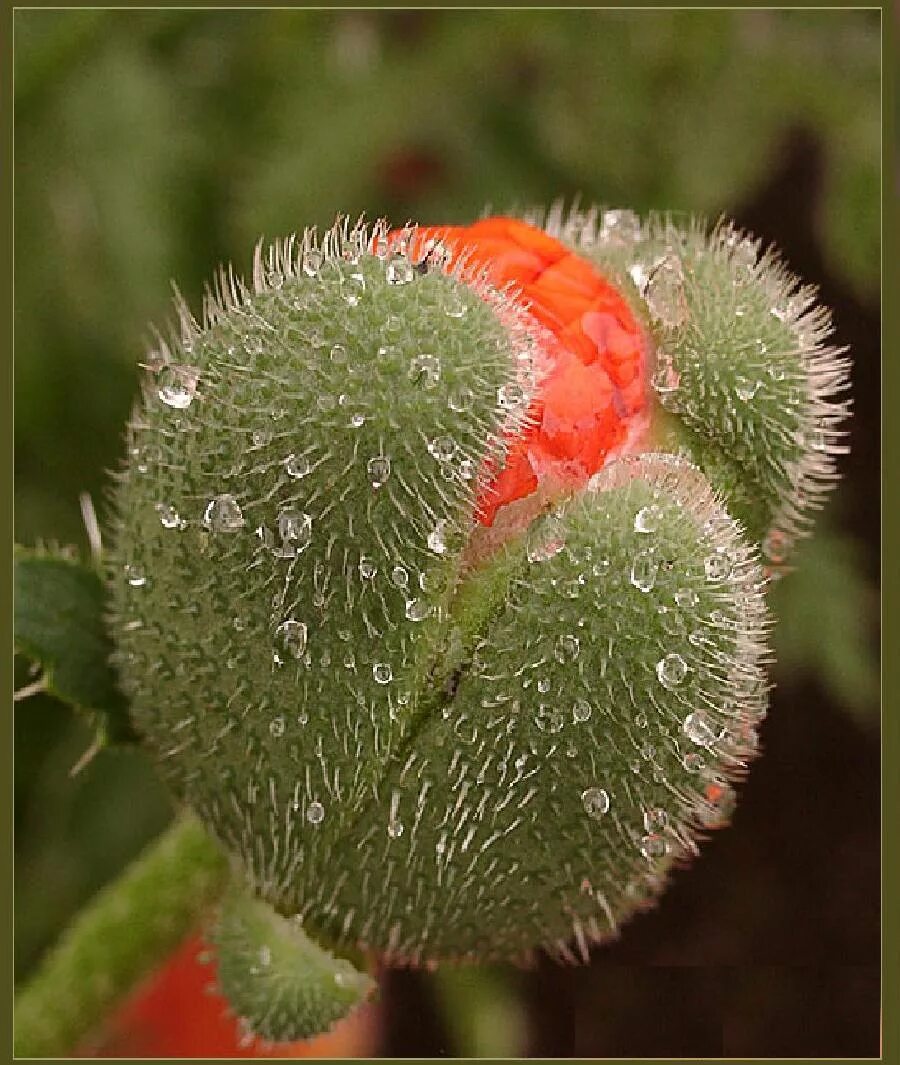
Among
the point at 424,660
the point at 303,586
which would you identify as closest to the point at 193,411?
the point at 303,586

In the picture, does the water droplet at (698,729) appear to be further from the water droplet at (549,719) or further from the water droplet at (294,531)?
the water droplet at (294,531)

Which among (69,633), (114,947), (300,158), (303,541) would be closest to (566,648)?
(303,541)

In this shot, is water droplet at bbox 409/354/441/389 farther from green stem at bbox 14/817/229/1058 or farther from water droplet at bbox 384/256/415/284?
green stem at bbox 14/817/229/1058

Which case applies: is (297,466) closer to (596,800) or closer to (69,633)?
(596,800)

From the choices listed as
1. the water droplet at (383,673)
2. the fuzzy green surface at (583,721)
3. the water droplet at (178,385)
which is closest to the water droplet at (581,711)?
the fuzzy green surface at (583,721)

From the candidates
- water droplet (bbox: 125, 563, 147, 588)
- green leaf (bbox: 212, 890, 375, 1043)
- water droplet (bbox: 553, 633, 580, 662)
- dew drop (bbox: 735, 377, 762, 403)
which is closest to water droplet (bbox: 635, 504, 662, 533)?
water droplet (bbox: 553, 633, 580, 662)
